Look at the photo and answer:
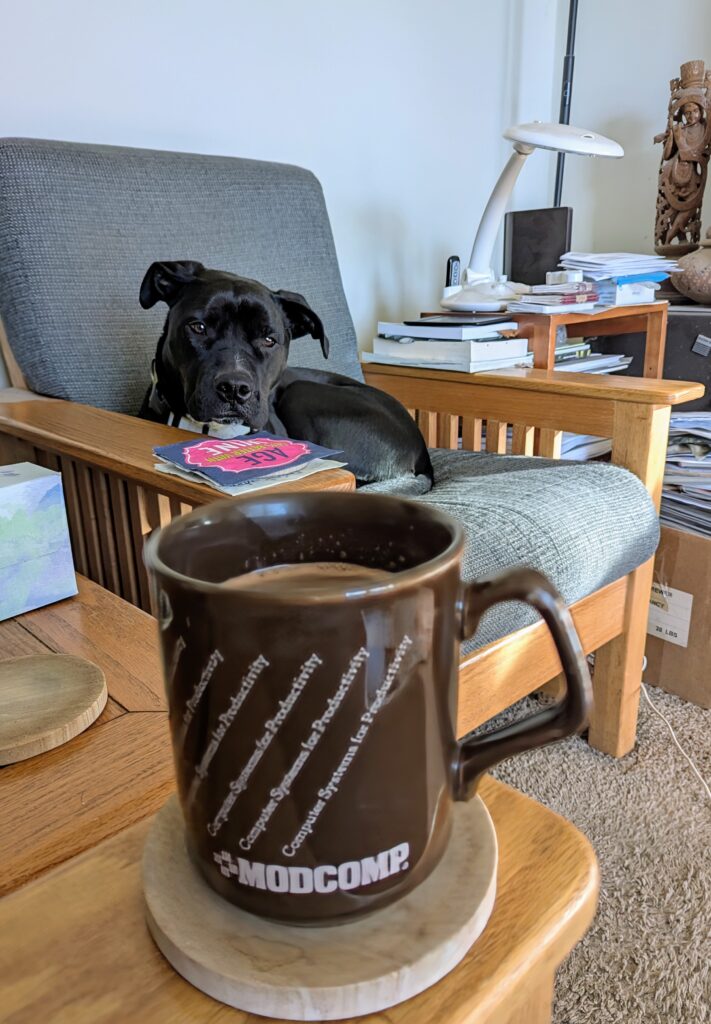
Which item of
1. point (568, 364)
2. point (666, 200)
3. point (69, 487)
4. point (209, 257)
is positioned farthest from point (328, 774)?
point (666, 200)

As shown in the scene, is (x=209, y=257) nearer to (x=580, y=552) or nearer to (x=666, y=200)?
(x=580, y=552)

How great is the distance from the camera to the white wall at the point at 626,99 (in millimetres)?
2234

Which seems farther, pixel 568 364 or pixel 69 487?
pixel 568 364

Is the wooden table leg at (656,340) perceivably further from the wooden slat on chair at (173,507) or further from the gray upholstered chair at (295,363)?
the wooden slat on chair at (173,507)

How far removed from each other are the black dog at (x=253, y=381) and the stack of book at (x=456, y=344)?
168 mm

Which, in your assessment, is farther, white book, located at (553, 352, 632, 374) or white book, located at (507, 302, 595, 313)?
white book, located at (553, 352, 632, 374)

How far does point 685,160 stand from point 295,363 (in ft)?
4.01

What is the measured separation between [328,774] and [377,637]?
0.05 metres

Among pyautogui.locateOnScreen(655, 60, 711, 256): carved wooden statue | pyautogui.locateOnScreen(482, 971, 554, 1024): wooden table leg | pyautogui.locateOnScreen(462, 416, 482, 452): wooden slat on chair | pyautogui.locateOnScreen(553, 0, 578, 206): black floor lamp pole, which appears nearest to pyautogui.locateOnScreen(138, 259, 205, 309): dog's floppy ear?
pyautogui.locateOnScreen(462, 416, 482, 452): wooden slat on chair

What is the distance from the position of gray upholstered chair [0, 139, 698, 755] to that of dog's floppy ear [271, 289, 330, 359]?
0.82 ft

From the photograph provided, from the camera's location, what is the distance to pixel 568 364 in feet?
5.85

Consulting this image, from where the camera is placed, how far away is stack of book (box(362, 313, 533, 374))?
1.47 meters

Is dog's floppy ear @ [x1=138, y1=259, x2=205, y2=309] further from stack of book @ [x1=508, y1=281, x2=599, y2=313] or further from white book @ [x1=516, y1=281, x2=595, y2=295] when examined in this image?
white book @ [x1=516, y1=281, x2=595, y2=295]

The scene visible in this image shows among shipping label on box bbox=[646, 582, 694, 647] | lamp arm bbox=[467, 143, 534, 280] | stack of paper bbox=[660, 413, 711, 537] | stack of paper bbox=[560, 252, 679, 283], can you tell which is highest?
lamp arm bbox=[467, 143, 534, 280]
